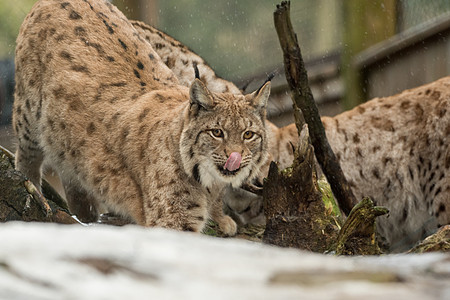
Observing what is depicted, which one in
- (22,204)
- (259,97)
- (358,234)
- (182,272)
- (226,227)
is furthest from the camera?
(226,227)

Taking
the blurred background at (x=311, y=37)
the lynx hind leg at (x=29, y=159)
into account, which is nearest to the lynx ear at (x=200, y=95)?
the lynx hind leg at (x=29, y=159)

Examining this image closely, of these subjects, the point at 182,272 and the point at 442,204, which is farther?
the point at 442,204

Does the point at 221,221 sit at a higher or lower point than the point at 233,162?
lower

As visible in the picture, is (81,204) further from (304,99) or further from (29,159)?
(304,99)

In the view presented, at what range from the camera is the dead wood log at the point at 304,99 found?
4133 millimetres

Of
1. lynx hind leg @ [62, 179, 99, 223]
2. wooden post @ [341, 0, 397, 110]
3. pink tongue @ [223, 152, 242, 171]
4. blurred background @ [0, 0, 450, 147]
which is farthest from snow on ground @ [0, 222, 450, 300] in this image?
wooden post @ [341, 0, 397, 110]

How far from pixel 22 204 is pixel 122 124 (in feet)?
2.95

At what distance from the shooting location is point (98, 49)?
4.50 meters

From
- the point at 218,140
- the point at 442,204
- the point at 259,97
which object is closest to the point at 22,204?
the point at 218,140

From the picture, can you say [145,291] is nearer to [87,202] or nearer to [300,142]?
[300,142]

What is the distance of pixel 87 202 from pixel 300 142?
1.98 metres

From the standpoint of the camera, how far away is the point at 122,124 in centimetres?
413

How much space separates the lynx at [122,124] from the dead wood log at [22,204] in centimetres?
54

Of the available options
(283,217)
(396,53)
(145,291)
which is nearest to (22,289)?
(145,291)
